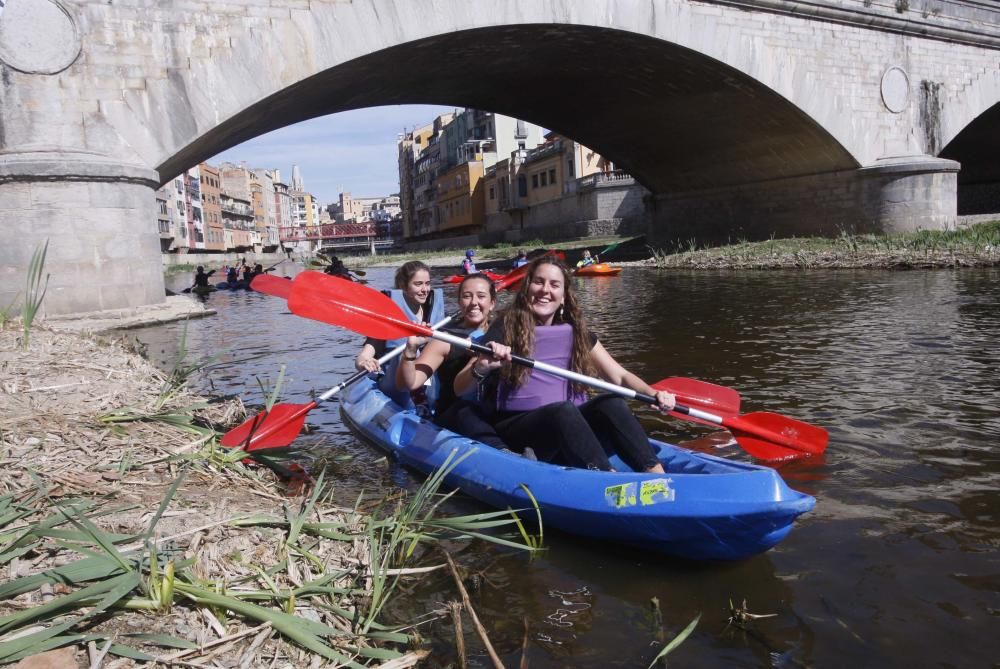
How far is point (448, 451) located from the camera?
4062mm

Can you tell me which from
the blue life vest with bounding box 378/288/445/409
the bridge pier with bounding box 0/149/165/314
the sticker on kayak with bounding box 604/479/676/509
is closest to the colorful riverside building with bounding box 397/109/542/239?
the bridge pier with bounding box 0/149/165/314

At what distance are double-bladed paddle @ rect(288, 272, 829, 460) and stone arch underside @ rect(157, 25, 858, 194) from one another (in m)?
7.29

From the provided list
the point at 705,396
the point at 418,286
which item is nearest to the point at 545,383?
the point at 705,396

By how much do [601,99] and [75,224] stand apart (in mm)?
13233

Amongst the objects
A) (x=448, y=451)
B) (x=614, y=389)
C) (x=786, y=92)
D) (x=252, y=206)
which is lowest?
(x=448, y=451)

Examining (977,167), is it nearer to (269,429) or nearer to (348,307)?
(348,307)

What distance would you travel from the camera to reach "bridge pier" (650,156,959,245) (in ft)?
59.0

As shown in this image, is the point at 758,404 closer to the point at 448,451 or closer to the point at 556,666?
the point at 448,451

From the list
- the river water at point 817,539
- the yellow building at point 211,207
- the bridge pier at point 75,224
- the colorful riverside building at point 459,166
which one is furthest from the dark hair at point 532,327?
the yellow building at point 211,207

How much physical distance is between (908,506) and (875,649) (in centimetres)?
127

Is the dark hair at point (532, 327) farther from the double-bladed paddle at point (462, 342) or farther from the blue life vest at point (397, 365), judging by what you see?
the blue life vest at point (397, 365)

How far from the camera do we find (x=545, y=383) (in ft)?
13.1

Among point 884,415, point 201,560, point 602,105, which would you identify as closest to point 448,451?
point 201,560

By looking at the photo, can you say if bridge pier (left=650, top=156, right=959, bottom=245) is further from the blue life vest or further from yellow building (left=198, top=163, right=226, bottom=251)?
yellow building (left=198, top=163, right=226, bottom=251)
